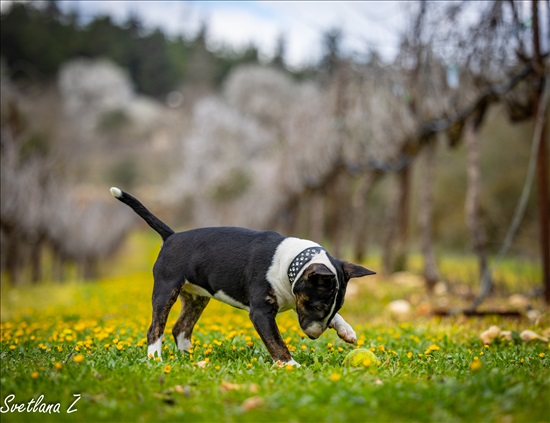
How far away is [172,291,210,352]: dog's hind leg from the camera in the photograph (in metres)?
6.40

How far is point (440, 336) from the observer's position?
746cm

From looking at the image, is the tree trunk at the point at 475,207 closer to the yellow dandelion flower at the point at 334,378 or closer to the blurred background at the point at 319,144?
the blurred background at the point at 319,144

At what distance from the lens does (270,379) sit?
481 centimetres

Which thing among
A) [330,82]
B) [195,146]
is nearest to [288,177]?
[330,82]

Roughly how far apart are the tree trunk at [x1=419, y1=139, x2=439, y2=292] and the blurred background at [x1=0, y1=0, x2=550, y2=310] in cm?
4

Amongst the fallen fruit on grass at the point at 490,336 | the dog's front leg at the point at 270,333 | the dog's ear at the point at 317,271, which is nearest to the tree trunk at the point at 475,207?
the fallen fruit on grass at the point at 490,336

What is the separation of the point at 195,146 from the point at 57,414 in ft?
181

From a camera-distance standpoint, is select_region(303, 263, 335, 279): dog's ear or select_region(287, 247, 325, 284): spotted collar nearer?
select_region(303, 263, 335, 279): dog's ear

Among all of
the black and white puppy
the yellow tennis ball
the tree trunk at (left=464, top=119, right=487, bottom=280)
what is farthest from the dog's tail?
the tree trunk at (left=464, top=119, right=487, bottom=280)

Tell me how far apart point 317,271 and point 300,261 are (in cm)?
30

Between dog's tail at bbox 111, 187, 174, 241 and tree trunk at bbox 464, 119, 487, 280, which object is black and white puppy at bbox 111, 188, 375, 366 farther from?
tree trunk at bbox 464, 119, 487, 280

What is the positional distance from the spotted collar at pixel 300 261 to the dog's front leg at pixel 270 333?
1.30ft

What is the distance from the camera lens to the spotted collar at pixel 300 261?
17.5ft

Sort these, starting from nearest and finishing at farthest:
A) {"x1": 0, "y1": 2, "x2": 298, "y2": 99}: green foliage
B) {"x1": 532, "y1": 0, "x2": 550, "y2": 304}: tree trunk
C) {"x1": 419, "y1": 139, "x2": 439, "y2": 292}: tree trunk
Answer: {"x1": 532, "y1": 0, "x2": 550, "y2": 304}: tree trunk
{"x1": 419, "y1": 139, "x2": 439, "y2": 292}: tree trunk
{"x1": 0, "y1": 2, "x2": 298, "y2": 99}: green foliage
